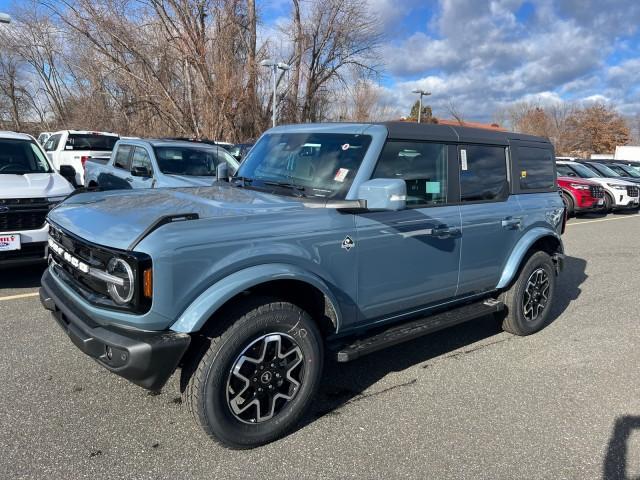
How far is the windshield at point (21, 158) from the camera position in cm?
678

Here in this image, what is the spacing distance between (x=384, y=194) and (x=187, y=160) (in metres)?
6.17

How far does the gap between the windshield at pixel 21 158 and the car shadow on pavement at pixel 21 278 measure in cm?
130

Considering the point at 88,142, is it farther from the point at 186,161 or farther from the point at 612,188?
the point at 612,188

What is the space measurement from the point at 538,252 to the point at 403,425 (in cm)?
250

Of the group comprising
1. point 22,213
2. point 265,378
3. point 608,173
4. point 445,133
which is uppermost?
point 608,173

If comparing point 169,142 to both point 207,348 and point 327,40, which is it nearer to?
point 207,348

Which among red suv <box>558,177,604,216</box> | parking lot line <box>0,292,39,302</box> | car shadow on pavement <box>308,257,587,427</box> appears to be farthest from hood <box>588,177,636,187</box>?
parking lot line <box>0,292,39,302</box>

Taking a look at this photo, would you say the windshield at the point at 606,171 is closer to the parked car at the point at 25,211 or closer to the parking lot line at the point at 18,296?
the parked car at the point at 25,211

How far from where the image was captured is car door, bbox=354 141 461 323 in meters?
3.37

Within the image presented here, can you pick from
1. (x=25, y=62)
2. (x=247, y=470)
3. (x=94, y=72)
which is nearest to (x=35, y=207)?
(x=247, y=470)

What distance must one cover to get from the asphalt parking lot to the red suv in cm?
1065

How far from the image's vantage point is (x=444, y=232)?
380cm

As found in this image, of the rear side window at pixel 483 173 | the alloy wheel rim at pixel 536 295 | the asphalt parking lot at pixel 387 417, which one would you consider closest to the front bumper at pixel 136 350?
the asphalt parking lot at pixel 387 417

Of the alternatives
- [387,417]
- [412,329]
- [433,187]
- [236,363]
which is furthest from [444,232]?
[236,363]
